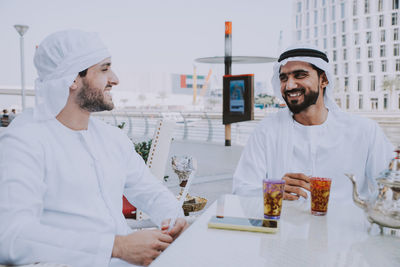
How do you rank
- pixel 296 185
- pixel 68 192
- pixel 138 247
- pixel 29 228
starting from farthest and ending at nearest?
pixel 296 185 < pixel 68 192 < pixel 138 247 < pixel 29 228

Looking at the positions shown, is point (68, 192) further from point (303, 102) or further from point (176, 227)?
point (303, 102)

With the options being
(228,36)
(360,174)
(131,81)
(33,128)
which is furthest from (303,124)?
(131,81)

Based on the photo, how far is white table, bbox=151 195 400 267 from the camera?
3.54 ft

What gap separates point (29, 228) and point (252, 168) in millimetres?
1433

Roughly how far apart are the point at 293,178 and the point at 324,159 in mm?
561

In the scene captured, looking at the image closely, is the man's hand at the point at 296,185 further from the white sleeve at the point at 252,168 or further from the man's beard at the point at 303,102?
the man's beard at the point at 303,102

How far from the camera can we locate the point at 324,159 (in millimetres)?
2322

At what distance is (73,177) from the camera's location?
1479 millimetres

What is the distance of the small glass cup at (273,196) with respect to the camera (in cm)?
149

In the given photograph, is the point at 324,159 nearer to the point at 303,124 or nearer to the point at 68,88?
the point at 303,124

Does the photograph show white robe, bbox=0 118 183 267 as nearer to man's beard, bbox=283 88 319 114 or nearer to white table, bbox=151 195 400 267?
white table, bbox=151 195 400 267

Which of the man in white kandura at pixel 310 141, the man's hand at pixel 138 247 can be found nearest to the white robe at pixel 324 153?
the man in white kandura at pixel 310 141

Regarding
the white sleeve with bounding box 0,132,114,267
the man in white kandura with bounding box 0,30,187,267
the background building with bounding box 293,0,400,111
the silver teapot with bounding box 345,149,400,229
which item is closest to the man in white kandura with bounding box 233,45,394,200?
the man in white kandura with bounding box 0,30,187,267

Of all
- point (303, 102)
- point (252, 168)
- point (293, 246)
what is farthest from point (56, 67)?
point (303, 102)
